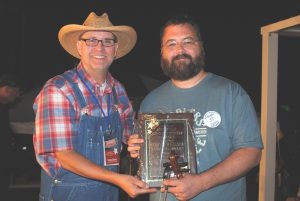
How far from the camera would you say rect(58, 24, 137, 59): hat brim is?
126 inches

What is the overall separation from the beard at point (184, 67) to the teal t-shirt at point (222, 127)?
161 mm

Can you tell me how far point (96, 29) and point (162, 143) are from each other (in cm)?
116

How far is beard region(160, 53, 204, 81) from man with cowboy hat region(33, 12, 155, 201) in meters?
0.67

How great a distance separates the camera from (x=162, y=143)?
2588 mm

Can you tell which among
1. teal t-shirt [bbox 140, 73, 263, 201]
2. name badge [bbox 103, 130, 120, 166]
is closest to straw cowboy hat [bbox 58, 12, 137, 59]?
name badge [bbox 103, 130, 120, 166]

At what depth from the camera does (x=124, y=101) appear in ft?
11.3

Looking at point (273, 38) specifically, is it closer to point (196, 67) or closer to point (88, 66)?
point (196, 67)

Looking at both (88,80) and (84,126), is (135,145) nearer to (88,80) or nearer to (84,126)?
(84,126)

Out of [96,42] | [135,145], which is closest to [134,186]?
[135,145]

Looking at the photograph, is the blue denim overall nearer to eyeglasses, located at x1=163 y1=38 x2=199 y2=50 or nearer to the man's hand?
the man's hand

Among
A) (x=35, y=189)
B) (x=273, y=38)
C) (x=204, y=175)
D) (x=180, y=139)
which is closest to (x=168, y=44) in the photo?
(x=180, y=139)

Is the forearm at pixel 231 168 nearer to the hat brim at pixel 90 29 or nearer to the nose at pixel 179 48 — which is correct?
the nose at pixel 179 48

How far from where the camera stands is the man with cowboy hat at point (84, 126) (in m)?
2.87

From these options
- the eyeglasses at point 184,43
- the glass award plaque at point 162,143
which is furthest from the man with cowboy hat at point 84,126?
the eyeglasses at point 184,43
